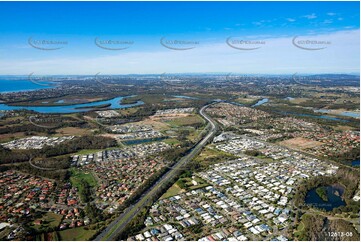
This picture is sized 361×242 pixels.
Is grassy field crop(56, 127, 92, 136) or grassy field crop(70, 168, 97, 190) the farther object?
grassy field crop(56, 127, 92, 136)

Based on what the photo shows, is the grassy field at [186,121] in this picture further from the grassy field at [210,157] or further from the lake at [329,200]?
the lake at [329,200]

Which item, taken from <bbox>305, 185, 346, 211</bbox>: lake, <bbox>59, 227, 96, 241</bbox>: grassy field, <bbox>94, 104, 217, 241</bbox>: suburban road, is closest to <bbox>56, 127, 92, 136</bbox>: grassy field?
<bbox>94, 104, 217, 241</bbox>: suburban road

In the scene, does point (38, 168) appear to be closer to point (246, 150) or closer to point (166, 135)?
point (166, 135)

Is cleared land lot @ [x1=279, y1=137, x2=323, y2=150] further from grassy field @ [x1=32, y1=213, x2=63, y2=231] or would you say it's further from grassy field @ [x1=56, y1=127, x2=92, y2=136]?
grassy field @ [x1=56, y1=127, x2=92, y2=136]

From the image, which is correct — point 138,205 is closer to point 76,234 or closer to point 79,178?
point 76,234

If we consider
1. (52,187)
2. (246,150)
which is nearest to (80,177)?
(52,187)

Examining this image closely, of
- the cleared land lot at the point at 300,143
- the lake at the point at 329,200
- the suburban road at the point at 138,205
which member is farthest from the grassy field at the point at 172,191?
the cleared land lot at the point at 300,143
